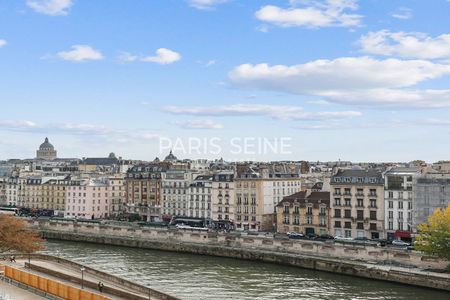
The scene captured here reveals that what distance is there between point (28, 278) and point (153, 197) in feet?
195

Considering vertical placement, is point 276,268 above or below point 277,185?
below

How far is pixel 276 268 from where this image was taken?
57562 millimetres

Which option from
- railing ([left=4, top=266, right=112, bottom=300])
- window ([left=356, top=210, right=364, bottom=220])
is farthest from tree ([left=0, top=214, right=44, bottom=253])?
window ([left=356, top=210, right=364, bottom=220])

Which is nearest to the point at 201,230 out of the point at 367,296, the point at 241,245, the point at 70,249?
the point at 241,245

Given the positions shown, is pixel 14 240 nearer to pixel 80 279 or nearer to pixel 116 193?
pixel 80 279

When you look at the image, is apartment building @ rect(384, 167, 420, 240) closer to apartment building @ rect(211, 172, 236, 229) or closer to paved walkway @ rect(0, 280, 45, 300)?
apartment building @ rect(211, 172, 236, 229)

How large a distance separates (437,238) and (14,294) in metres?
29.4

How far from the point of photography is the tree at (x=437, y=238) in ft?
162

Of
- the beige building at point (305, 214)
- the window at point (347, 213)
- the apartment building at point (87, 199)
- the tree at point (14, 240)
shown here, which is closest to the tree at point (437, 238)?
the window at point (347, 213)

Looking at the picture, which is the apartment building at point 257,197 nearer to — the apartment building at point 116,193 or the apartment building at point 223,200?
the apartment building at point 223,200

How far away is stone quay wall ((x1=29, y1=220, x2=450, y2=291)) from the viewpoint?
50.7 m

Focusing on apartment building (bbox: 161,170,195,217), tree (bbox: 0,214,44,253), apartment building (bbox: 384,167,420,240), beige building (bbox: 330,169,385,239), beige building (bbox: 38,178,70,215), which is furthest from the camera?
beige building (bbox: 38,178,70,215)

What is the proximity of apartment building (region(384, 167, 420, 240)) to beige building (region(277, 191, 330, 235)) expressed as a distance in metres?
6.80

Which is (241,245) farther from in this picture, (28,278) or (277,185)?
(28,278)
